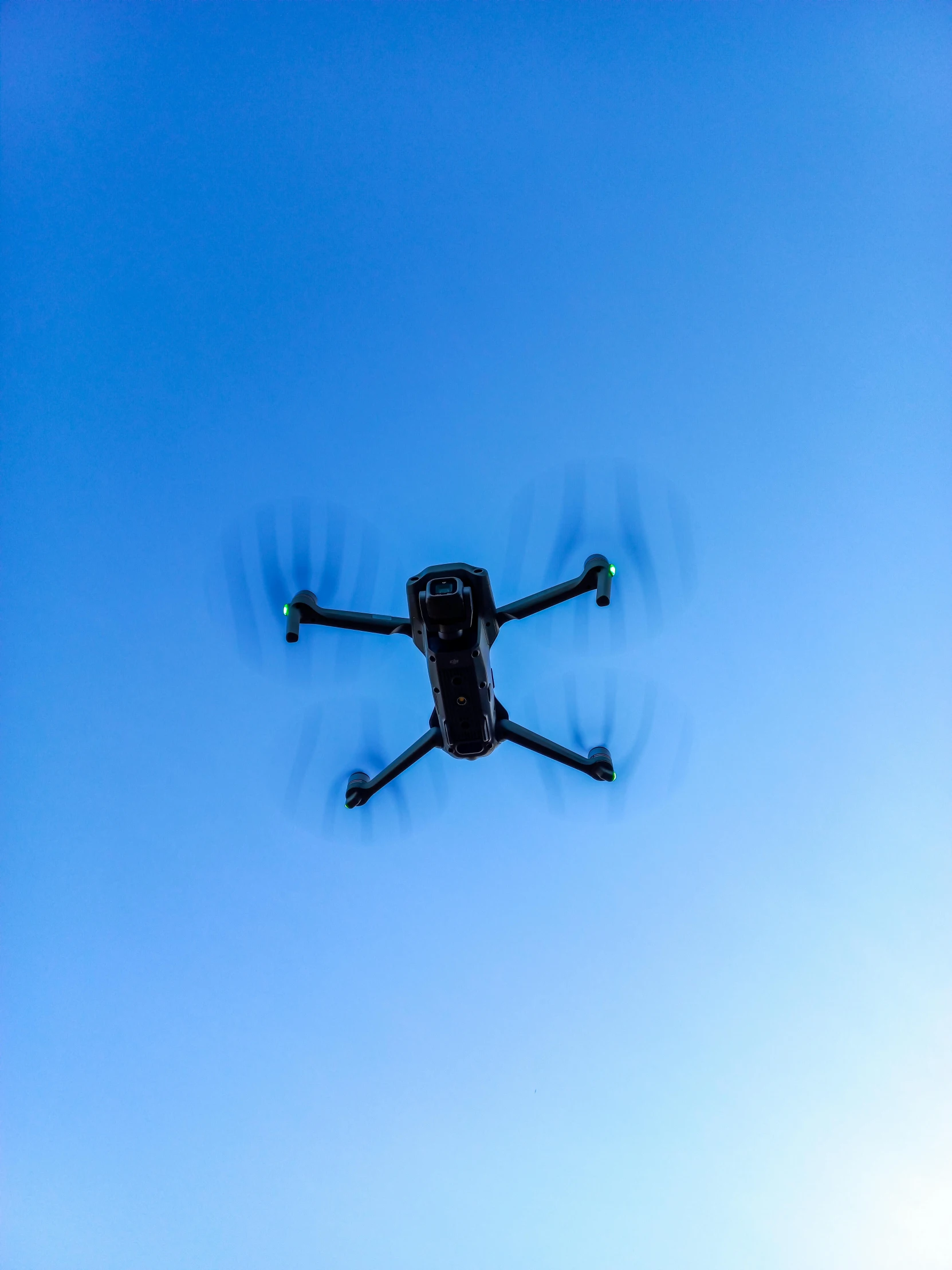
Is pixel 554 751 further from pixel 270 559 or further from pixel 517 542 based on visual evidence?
pixel 270 559

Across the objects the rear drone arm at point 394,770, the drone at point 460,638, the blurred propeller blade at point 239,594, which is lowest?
the rear drone arm at point 394,770

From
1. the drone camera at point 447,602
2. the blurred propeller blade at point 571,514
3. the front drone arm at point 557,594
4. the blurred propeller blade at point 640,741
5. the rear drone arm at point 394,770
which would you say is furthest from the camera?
the blurred propeller blade at point 640,741

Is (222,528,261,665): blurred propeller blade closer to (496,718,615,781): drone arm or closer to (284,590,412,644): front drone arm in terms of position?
(284,590,412,644): front drone arm

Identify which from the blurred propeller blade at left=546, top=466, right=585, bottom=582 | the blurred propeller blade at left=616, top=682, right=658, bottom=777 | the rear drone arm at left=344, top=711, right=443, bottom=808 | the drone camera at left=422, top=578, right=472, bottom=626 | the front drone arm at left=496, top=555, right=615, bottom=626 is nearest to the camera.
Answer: the drone camera at left=422, top=578, right=472, bottom=626

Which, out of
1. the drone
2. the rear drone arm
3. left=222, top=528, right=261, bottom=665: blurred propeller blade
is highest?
left=222, top=528, right=261, bottom=665: blurred propeller blade

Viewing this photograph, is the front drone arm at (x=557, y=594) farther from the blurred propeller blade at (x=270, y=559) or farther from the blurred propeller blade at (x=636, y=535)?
the blurred propeller blade at (x=270, y=559)

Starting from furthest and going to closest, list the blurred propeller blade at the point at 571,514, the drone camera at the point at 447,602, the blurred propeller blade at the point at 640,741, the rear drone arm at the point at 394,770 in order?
the blurred propeller blade at the point at 640,741 → the blurred propeller blade at the point at 571,514 → the rear drone arm at the point at 394,770 → the drone camera at the point at 447,602

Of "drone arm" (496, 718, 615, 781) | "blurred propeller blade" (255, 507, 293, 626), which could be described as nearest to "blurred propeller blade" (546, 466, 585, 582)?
"drone arm" (496, 718, 615, 781)

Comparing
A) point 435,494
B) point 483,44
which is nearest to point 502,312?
point 435,494

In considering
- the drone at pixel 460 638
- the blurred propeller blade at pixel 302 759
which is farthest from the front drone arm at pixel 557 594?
the blurred propeller blade at pixel 302 759
